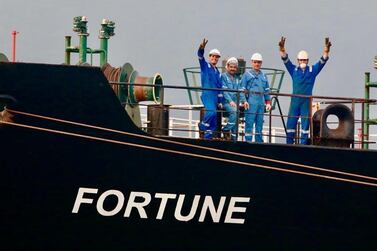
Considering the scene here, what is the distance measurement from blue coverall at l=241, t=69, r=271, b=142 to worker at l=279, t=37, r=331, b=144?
1.55 ft

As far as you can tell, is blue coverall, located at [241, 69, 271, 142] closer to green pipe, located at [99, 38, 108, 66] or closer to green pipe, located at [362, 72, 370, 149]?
green pipe, located at [362, 72, 370, 149]

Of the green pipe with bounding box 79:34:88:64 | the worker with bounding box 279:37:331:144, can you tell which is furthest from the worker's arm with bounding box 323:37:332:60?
the green pipe with bounding box 79:34:88:64

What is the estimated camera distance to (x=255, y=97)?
24.0 m

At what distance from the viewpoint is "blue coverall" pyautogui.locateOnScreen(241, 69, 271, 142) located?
23.8 m

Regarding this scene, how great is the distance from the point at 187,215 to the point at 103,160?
1492 millimetres

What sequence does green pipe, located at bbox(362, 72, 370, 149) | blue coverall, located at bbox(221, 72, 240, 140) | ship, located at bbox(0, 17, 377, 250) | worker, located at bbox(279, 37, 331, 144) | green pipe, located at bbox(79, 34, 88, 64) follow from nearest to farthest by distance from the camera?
ship, located at bbox(0, 17, 377, 250) < blue coverall, located at bbox(221, 72, 240, 140) < worker, located at bbox(279, 37, 331, 144) < green pipe, located at bbox(362, 72, 370, 149) < green pipe, located at bbox(79, 34, 88, 64)

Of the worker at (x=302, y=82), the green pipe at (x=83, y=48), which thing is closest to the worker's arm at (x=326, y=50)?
the worker at (x=302, y=82)

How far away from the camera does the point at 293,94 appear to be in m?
24.3

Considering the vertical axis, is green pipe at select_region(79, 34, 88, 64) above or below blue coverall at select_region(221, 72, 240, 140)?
above

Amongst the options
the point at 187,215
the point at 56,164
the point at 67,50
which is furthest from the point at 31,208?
the point at 67,50

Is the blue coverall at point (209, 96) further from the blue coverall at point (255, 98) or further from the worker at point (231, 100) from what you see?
the blue coverall at point (255, 98)

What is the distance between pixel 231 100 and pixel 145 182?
218cm

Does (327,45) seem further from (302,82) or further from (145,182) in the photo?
(145,182)

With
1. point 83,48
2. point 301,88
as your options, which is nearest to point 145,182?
point 301,88
